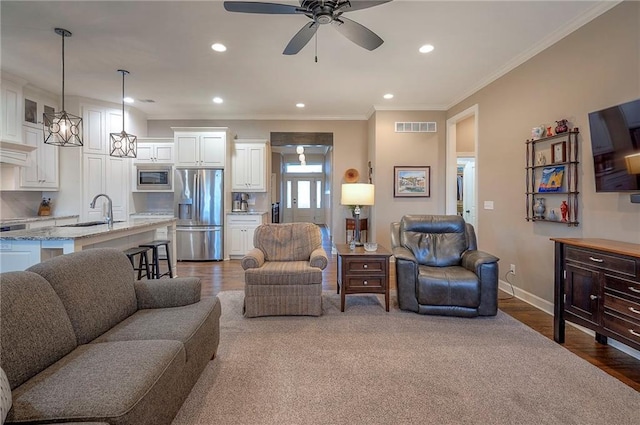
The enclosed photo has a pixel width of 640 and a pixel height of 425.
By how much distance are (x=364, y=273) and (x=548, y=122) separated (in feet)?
8.24

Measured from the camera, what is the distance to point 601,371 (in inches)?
82.8

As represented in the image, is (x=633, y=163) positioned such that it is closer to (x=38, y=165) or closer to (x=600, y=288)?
(x=600, y=288)

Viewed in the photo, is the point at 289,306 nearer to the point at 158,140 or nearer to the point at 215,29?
the point at 215,29

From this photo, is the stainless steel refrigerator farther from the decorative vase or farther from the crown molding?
the decorative vase

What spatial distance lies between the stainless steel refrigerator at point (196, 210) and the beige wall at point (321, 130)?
1206mm

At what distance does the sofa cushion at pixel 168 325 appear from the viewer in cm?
171

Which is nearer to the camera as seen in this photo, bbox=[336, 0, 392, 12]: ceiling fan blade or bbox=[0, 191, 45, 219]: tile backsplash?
bbox=[336, 0, 392, 12]: ceiling fan blade

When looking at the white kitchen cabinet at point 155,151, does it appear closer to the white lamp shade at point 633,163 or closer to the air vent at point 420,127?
the air vent at point 420,127

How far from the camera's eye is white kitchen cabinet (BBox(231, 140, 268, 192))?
243 inches

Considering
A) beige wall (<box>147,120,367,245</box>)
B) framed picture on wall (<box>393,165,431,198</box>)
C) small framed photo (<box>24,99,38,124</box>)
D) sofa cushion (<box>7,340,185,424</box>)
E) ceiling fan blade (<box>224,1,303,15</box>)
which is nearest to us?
sofa cushion (<box>7,340,185,424</box>)

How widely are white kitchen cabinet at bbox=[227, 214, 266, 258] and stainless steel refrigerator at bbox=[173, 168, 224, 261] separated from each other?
1.01 ft

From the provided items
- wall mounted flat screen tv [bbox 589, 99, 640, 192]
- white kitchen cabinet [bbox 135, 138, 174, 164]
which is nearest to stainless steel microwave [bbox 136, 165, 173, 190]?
white kitchen cabinet [bbox 135, 138, 174, 164]

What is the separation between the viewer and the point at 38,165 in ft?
15.7

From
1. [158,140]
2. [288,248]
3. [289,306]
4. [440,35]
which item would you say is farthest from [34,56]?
[440,35]
